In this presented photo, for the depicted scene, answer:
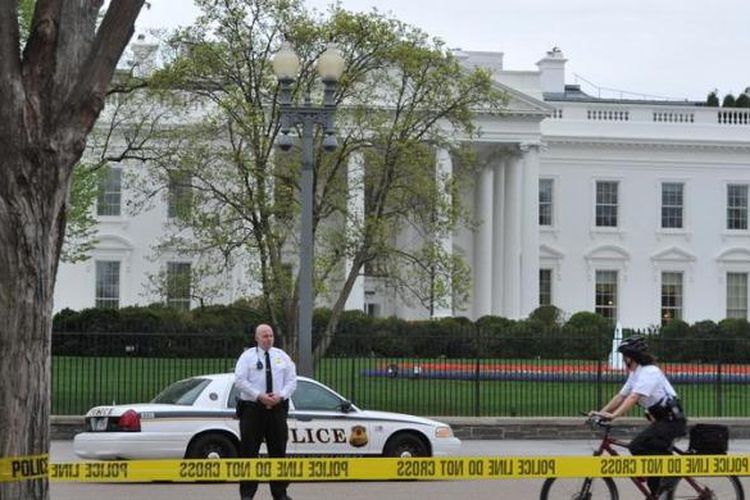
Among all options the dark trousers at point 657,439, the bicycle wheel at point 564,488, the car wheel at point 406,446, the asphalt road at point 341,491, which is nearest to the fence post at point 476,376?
the car wheel at point 406,446

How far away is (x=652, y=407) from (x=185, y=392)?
7.00 m

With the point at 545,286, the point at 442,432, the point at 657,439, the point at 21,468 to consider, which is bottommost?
the point at 442,432

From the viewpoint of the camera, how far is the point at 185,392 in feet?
59.7

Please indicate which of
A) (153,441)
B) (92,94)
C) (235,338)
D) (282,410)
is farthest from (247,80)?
(92,94)

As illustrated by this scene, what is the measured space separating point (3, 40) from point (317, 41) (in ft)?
72.4

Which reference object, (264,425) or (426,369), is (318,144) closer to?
(426,369)

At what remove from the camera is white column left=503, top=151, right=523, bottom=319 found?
2466 inches

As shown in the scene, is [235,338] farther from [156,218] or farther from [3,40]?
[156,218]

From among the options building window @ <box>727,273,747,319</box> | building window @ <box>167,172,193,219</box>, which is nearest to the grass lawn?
building window @ <box>167,172,193,219</box>

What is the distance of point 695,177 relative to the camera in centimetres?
6812

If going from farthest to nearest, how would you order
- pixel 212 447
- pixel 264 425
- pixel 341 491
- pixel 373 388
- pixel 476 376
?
pixel 373 388, pixel 476 376, pixel 212 447, pixel 341 491, pixel 264 425

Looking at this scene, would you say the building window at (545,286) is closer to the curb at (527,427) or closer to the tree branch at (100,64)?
the curb at (527,427)

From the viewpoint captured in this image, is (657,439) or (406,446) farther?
(406,446)

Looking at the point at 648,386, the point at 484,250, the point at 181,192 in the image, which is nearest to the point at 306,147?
the point at 648,386
